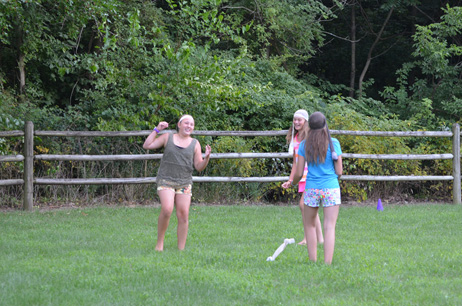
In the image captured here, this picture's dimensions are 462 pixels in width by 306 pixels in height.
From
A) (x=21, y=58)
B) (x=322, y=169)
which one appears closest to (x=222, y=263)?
(x=322, y=169)

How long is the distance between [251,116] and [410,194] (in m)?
3.94

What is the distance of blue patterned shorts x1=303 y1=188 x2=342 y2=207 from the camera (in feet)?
18.8

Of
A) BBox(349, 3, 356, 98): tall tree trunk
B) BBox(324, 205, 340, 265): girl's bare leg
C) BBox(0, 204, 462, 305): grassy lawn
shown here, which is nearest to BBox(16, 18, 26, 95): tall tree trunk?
BBox(0, 204, 462, 305): grassy lawn

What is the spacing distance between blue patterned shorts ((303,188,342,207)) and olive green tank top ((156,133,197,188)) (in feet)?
4.88

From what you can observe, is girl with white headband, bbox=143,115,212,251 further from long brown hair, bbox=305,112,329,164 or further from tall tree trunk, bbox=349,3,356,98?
tall tree trunk, bbox=349,3,356,98

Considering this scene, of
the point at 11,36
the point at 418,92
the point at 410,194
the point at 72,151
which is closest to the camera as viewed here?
the point at 72,151

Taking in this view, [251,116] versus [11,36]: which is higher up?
[11,36]

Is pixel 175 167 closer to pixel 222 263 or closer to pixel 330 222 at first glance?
pixel 222 263

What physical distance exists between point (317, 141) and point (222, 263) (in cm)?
162

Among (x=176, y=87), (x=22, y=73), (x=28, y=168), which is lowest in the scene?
(x=28, y=168)

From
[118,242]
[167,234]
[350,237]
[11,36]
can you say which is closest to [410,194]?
[350,237]

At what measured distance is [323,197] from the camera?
18.9ft

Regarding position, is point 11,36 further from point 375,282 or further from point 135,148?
point 375,282

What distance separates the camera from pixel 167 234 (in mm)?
7949
